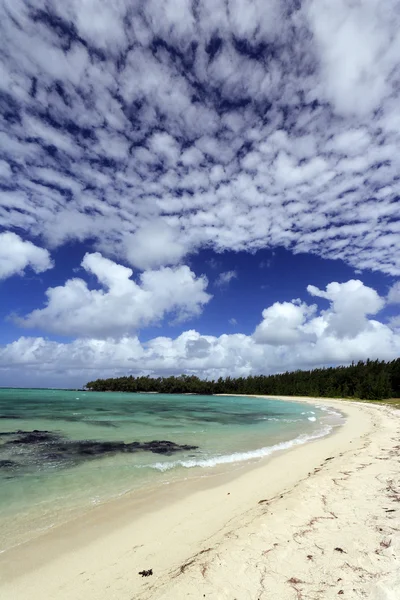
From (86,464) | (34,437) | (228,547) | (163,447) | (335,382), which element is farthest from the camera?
(335,382)

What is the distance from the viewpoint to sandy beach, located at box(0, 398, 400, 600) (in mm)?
5109

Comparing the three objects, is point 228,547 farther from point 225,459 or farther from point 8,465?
point 8,465

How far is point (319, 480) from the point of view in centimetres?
1092

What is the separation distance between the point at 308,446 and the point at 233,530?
43.1 ft

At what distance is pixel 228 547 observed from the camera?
254 inches

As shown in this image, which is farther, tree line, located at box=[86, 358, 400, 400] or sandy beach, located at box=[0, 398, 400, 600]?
tree line, located at box=[86, 358, 400, 400]

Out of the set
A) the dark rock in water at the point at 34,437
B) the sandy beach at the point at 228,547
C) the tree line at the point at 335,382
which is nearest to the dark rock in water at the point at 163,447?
the sandy beach at the point at 228,547

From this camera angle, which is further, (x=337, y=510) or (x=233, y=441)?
(x=233, y=441)

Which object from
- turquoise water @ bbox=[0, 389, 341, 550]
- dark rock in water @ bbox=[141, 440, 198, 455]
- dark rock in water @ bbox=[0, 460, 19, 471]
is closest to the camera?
turquoise water @ bbox=[0, 389, 341, 550]

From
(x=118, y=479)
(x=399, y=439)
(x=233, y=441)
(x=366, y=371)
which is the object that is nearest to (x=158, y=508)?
(x=118, y=479)

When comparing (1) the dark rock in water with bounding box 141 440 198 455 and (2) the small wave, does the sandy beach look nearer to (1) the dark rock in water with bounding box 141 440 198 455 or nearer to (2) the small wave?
(2) the small wave

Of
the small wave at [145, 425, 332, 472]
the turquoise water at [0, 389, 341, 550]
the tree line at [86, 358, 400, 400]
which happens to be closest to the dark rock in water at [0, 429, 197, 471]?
the turquoise water at [0, 389, 341, 550]

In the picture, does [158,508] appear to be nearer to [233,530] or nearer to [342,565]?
[233,530]

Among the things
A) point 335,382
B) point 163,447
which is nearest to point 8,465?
point 163,447
